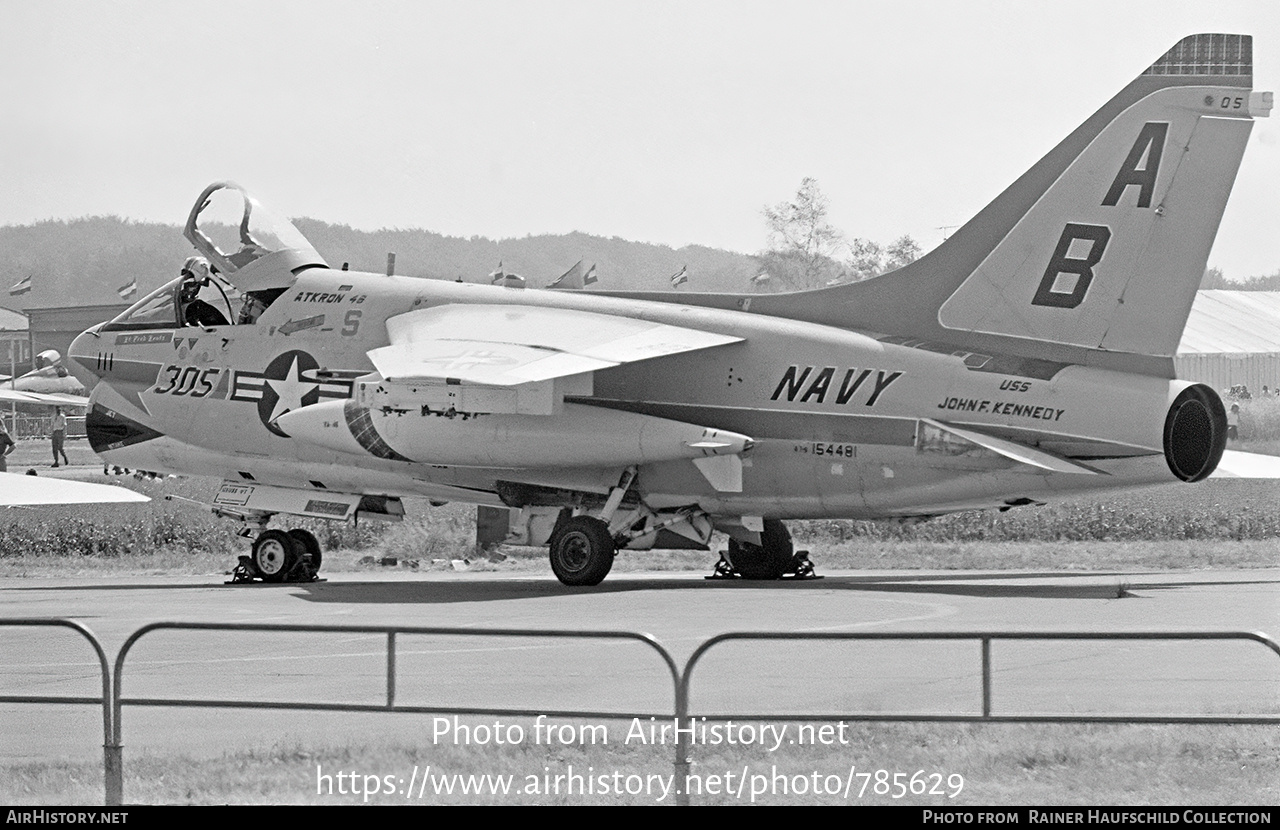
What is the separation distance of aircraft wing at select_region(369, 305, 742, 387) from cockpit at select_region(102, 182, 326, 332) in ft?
7.35

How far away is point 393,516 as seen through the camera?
22719 mm

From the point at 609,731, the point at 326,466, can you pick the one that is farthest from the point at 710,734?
the point at 326,466

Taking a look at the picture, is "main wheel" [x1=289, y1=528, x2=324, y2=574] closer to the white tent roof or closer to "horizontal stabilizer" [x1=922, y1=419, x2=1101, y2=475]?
"horizontal stabilizer" [x1=922, y1=419, x2=1101, y2=475]

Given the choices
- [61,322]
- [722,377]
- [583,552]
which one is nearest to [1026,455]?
[722,377]

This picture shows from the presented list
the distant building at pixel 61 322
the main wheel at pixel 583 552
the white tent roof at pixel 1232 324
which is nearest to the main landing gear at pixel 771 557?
the main wheel at pixel 583 552

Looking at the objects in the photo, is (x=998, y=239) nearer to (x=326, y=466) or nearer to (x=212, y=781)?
(x=326, y=466)

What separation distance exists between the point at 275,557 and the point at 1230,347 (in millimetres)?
44284

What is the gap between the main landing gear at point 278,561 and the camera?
22.1 metres

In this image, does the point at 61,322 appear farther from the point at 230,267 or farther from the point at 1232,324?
the point at 230,267

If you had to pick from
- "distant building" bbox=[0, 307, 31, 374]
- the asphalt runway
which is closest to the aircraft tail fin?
the asphalt runway

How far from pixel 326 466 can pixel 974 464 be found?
8526 millimetres

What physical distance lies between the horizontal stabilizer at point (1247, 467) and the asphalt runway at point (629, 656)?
1341 millimetres

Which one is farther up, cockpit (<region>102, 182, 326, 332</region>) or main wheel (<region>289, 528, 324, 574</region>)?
cockpit (<region>102, 182, 326, 332</region>)

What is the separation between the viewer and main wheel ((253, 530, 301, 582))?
22.1 m
